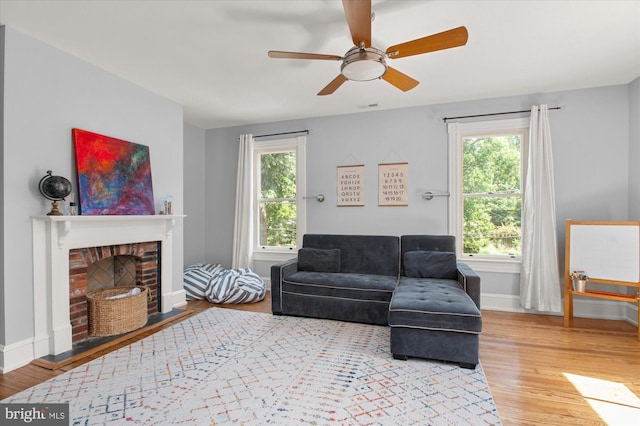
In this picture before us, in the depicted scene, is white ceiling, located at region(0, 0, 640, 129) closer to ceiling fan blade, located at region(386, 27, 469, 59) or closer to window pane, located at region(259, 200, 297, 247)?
ceiling fan blade, located at region(386, 27, 469, 59)

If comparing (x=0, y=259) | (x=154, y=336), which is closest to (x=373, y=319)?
(x=154, y=336)

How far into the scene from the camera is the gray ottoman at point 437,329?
243cm

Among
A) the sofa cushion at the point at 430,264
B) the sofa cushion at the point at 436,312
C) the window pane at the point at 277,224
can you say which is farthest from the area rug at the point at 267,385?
the window pane at the point at 277,224

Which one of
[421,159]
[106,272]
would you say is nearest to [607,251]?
[421,159]

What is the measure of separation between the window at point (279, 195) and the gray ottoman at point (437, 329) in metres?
2.53

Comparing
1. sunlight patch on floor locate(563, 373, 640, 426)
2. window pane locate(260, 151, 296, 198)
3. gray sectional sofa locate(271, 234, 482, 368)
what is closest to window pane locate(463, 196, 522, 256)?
gray sectional sofa locate(271, 234, 482, 368)

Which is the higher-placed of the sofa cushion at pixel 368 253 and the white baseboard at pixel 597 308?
the sofa cushion at pixel 368 253

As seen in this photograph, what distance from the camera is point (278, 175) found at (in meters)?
5.13

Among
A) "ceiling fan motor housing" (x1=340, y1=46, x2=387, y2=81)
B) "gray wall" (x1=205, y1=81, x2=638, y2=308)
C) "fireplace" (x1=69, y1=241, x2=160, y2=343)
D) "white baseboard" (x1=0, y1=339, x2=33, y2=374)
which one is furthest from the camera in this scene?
"gray wall" (x1=205, y1=81, x2=638, y2=308)

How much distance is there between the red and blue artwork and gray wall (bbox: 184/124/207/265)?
1.52 m

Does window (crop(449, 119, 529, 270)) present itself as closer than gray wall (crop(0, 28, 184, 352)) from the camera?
No

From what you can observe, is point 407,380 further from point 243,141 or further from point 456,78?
point 243,141

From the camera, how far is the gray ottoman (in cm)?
243

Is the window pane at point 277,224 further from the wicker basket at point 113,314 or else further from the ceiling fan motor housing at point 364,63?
the ceiling fan motor housing at point 364,63
